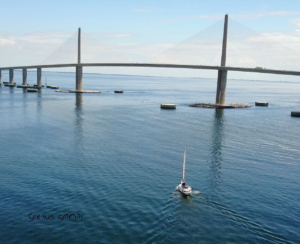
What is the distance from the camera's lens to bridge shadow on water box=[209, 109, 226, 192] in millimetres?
39781

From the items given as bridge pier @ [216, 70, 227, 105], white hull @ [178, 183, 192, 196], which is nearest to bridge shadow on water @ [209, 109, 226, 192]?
white hull @ [178, 183, 192, 196]

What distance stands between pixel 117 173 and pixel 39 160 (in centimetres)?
1270

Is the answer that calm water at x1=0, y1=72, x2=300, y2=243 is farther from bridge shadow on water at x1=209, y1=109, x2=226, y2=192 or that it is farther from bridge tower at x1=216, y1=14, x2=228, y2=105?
bridge tower at x1=216, y1=14, x2=228, y2=105

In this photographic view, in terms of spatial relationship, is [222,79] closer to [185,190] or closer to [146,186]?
[146,186]

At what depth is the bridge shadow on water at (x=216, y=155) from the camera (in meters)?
39.8

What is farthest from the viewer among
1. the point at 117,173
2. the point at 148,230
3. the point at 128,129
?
the point at 128,129

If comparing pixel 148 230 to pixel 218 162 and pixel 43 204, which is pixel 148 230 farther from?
pixel 218 162

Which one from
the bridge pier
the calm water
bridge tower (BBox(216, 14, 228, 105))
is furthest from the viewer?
bridge tower (BBox(216, 14, 228, 105))

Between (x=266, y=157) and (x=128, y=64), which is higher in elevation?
(x=128, y=64)

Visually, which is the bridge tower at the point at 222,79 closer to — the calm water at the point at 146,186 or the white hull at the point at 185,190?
the calm water at the point at 146,186

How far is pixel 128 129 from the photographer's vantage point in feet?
243

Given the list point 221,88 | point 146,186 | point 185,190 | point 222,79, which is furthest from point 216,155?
point 222,79

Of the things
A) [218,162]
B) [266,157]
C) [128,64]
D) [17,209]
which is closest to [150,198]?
→ [17,209]

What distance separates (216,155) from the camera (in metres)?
52.1
